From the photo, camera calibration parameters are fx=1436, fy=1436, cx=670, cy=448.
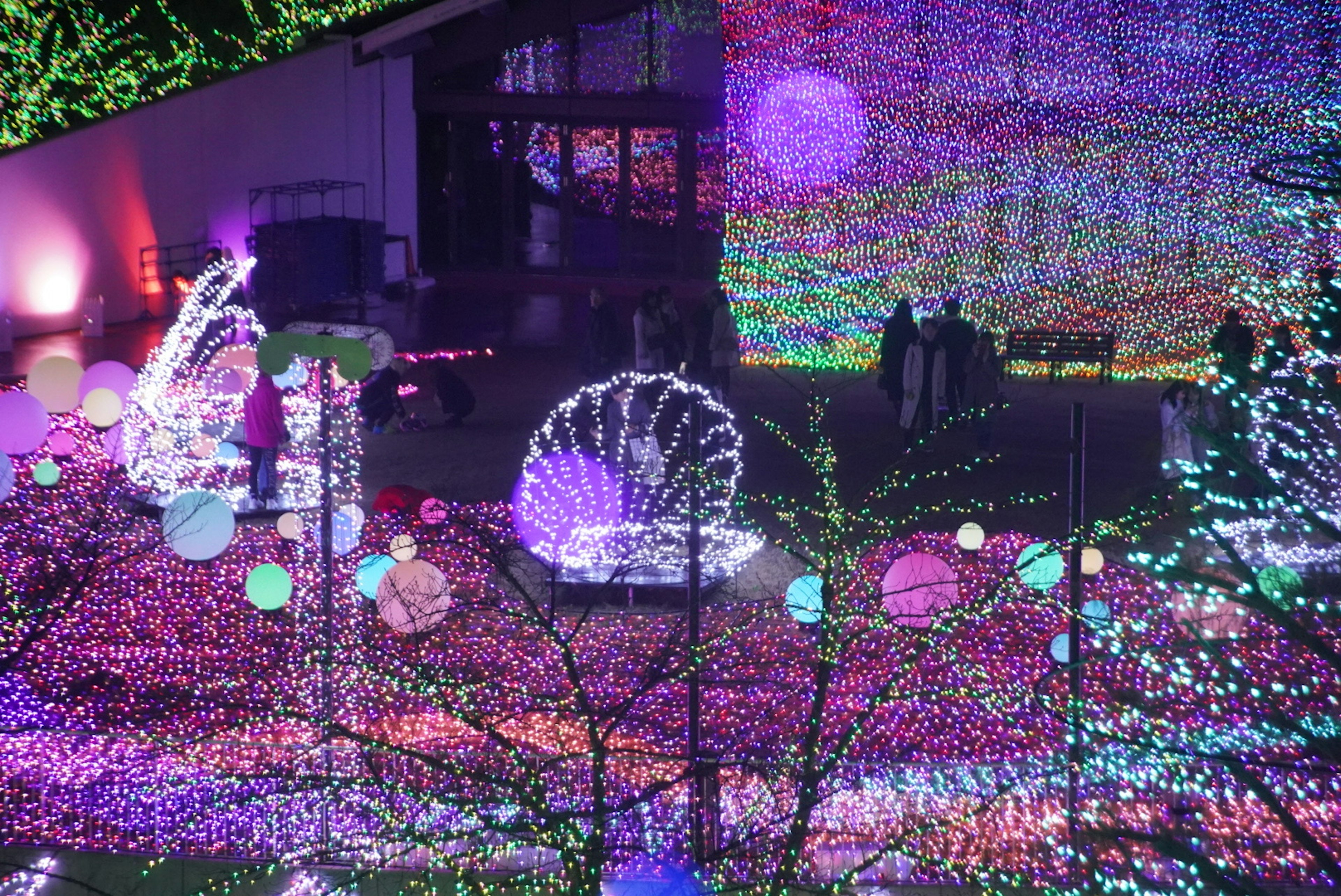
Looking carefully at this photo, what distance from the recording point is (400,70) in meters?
28.6

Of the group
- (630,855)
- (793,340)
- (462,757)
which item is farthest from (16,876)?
(793,340)

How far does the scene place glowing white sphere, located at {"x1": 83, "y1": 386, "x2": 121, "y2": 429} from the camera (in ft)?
37.4

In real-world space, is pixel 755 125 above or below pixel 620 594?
above

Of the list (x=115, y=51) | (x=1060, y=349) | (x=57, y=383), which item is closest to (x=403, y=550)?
(x=115, y=51)

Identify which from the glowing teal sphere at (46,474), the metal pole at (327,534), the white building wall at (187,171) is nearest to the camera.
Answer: the metal pole at (327,534)

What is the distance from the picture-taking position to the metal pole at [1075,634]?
496 cm

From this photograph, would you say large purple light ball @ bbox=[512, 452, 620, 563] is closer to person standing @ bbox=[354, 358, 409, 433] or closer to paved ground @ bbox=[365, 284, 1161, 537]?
paved ground @ bbox=[365, 284, 1161, 537]

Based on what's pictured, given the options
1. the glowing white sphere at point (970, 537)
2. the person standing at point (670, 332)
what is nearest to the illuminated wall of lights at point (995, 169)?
the person standing at point (670, 332)

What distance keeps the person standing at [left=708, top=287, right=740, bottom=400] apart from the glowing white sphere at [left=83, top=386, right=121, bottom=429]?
609 centimetres

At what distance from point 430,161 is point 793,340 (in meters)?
13.7

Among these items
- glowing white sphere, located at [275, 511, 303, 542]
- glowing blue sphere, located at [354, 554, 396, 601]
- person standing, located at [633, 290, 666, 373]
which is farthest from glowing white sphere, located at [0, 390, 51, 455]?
person standing, located at [633, 290, 666, 373]

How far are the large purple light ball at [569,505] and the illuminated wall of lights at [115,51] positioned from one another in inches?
166

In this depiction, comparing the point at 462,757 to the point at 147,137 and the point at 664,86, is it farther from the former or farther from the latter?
the point at 664,86

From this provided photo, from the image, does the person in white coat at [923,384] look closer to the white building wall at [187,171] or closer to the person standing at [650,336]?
the person standing at [650,336]
